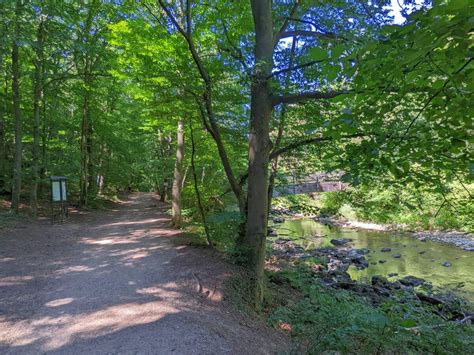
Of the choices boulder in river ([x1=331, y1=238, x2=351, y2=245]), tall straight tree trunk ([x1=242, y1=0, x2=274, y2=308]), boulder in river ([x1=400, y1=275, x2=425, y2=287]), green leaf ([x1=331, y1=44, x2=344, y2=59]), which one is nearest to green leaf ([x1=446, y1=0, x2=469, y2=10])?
green leaf ([x1=331, y1=44, x2=344, y2=59])

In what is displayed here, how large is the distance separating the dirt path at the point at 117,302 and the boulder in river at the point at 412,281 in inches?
246

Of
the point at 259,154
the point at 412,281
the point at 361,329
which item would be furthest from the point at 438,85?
the point at 412,281

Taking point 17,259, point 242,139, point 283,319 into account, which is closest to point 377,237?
point 242,139

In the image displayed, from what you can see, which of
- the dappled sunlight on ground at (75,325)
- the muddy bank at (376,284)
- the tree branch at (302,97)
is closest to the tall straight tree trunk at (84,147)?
the muddy bank at (376,284)

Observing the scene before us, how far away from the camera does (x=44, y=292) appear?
15.9 feet

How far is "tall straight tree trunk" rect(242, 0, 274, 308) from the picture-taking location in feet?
18.3

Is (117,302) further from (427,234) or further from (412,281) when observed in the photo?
(427,234)

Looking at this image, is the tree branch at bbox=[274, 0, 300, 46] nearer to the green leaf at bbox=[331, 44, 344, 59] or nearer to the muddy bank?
the green leaf at bbox=[331, 44, 344, 59]

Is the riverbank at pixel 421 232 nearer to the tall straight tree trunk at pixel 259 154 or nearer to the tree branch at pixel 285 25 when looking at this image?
the tall straight tree trunk at pixel 259 154

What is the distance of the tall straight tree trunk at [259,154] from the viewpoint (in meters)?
5.57

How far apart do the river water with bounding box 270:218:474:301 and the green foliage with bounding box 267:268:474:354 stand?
7.08 ft

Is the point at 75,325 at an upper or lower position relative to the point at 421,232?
upper

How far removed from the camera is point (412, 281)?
9734mm

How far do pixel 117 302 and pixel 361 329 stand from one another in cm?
315
